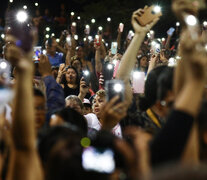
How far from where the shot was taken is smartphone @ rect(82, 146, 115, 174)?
2451mm

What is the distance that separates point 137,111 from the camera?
148 inches

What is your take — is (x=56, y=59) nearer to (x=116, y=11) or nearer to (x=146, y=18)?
(x=146, y=18)

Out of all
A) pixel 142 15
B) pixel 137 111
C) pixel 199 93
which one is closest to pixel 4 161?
pixel 137 111

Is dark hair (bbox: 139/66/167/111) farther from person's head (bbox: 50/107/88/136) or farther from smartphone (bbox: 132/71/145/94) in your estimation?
smartphone (bbox: 132/71/145/94)

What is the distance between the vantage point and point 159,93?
10.0ft

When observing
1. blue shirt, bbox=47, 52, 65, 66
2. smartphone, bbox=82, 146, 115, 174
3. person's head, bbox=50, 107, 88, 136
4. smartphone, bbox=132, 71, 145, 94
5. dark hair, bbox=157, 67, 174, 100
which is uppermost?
blue shirt, bbox=47, 52, 65, 66

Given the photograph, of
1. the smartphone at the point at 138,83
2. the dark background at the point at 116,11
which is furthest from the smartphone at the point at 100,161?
the dark background at the point at 116,11

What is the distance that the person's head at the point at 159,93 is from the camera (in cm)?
301

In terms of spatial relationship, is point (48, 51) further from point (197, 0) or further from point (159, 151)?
point (159, 151)

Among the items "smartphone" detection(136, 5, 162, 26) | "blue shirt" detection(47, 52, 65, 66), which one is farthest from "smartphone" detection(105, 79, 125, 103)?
"blue shirt" detection(47, 52, 65, 66)

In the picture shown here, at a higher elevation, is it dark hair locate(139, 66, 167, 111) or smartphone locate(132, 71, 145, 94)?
smartphone locate(132, 71, 145, 94)

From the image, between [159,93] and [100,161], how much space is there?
737 millimetres

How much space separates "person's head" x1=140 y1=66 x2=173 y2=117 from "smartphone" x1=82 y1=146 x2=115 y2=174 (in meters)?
0.56

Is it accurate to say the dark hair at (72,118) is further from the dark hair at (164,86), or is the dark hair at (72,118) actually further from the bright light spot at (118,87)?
the dark hair at (164,86)
